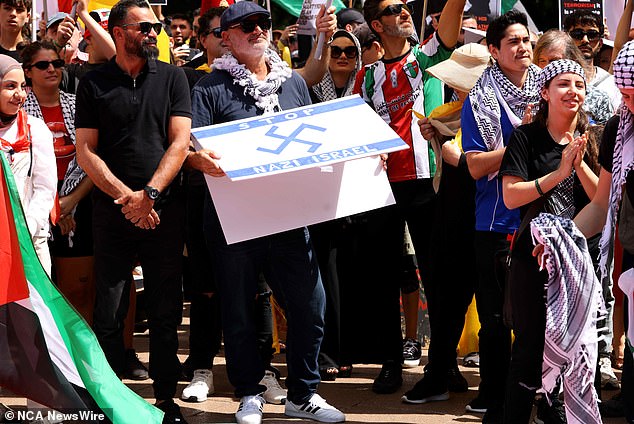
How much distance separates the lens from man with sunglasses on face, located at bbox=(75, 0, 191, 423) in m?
6.00

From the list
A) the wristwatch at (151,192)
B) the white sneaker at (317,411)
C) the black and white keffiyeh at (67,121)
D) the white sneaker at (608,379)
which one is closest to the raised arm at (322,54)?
the black and white keffiyeh at (67,121)

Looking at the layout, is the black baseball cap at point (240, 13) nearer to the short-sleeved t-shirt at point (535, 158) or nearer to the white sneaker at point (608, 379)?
the short-sleeved t-shirt at point (535, 158)

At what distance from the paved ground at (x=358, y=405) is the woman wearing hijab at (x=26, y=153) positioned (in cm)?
106

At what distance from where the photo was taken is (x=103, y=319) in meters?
6.09

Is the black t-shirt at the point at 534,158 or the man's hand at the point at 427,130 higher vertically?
the black t-shirt at the point at 534,158

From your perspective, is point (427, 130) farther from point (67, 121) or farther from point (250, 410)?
point (67, 121)

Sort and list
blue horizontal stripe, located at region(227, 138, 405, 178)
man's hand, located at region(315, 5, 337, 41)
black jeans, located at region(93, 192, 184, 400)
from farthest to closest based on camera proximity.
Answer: man's hand, located at region(315, 5, 337, 41) < black jeans, located at region(93, 192, 184, 400) < blue horizontal stripe, located at region(227, 138, 405, 178)

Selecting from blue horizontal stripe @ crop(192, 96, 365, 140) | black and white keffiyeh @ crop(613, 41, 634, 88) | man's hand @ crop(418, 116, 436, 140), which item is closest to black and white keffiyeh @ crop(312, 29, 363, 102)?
man's hand @ crop(418, 116, 436, 140)

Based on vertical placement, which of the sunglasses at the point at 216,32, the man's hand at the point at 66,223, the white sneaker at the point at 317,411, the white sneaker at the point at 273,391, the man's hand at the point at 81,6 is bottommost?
the white sneaker at the point at 273,391

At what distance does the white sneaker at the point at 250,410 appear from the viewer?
616cm

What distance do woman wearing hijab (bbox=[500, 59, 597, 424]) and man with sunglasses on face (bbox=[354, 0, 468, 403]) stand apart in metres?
1.50

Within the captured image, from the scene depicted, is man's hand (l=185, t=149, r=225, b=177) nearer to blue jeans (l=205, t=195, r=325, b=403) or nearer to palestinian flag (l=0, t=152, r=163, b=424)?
blue jeans (l=205, t=195, r=325, b=403)

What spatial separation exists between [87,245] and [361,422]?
7.31 ft

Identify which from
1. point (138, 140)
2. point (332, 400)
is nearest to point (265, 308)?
point (332, 400)
